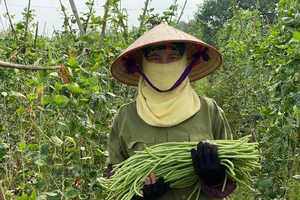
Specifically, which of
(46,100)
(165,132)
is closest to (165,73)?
(165,132)

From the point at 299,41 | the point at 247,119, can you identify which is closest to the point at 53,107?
the point at 299,41

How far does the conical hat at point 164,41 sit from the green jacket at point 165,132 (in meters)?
0.20

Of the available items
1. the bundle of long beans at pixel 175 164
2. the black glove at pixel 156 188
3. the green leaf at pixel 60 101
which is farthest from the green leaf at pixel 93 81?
the black glove at pixel 156 188

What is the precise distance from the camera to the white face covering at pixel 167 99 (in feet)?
5.19

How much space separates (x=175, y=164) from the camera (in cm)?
149

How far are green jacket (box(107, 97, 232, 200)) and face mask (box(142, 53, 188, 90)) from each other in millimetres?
158

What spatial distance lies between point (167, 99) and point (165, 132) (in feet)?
0.43

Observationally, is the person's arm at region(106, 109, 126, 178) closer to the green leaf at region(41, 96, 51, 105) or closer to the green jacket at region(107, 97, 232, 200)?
the green jacket at region(107, 97, 232, 200)

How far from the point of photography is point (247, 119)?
13.9 feet

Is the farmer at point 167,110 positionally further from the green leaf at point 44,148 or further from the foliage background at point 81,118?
the green leaf at point 44,148

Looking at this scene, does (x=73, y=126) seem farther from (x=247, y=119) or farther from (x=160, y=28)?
(x=247, y=119)

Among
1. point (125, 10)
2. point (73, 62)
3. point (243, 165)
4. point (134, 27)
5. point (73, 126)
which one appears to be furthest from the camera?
point (134, 27)

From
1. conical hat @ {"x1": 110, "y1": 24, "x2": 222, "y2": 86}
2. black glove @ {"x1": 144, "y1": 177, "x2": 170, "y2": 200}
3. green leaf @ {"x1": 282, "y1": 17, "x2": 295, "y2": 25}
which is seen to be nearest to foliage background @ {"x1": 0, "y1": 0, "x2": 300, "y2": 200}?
green leaf @ {"x1": 282, "y1": 17, "x2": 295, "y2": 25}

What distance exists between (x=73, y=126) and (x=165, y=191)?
1.60ft
